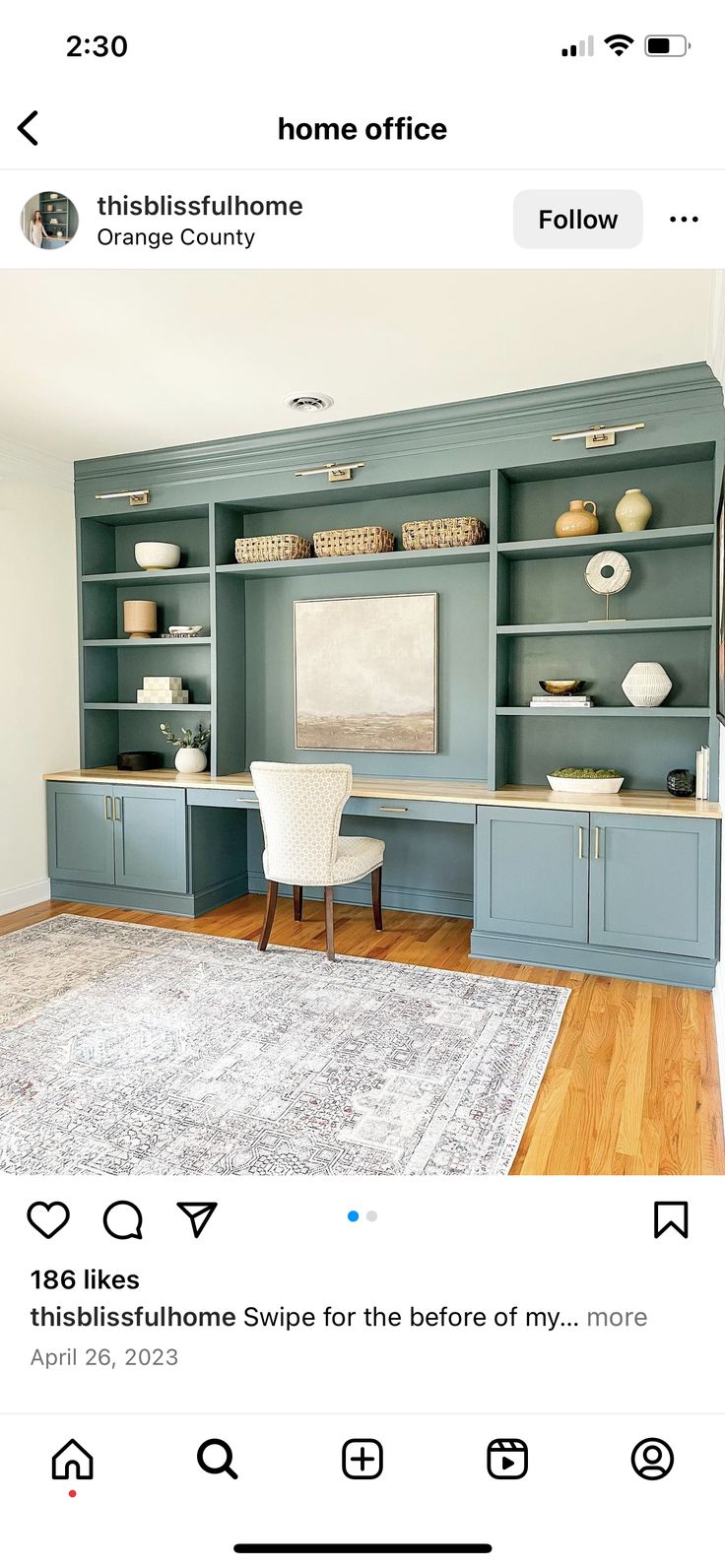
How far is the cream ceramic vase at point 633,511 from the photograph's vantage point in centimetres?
337

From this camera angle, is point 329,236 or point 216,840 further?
point 216,840

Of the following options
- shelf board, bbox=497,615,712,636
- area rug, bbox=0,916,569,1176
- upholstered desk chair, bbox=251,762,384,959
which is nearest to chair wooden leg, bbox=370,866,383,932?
upholstered desk chair, bbox=251,762,384,959

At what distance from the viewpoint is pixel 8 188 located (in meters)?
0.62

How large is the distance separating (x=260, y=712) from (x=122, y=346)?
203cm

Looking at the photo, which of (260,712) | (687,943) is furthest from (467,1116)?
(260,712)

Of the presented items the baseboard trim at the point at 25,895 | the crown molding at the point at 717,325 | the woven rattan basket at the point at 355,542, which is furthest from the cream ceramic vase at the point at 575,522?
the baseboard trim at the point at 25,895

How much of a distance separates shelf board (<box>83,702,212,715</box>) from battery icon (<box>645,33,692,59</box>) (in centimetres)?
387

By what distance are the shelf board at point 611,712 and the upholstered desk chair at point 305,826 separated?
824 mm

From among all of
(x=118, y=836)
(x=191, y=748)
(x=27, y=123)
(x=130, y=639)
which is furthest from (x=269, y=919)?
(x=27, y=123)

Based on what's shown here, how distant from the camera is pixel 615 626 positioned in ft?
11.0

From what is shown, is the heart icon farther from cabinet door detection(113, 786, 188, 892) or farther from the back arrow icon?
cabinet door detection(113, 786, 188, 892)

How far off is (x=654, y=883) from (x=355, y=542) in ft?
6.73

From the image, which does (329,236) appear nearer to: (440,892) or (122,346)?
(122,346)

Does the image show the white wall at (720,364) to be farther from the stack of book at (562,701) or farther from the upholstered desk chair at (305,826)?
the upholstered desk chair at (305,826)
